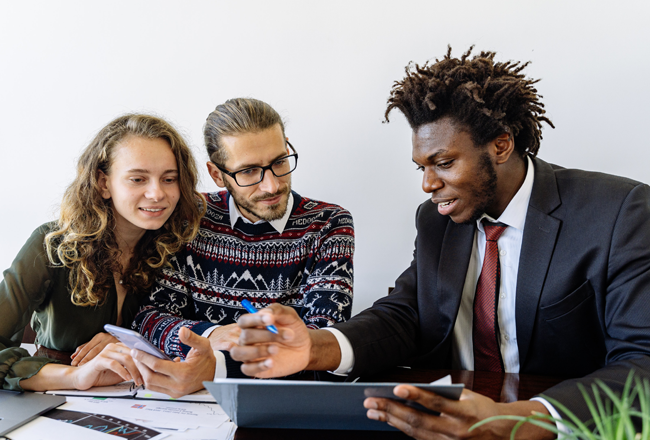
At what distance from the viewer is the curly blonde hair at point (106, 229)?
5.46 feet

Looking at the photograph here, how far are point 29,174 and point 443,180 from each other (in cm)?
193

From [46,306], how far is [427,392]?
4.55 ft

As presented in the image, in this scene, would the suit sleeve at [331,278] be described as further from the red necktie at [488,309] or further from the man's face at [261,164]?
the red necktie at [488,309]

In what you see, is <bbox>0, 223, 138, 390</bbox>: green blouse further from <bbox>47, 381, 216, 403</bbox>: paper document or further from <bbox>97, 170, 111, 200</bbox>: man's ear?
<bbox>47, 381, 216, 403</bbox>: paper document

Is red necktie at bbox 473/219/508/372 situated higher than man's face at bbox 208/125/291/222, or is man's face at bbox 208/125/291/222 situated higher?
man's face at bbox 208/125/291/222

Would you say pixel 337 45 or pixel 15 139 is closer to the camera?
pixel 337 45

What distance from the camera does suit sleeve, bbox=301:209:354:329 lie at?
166cm

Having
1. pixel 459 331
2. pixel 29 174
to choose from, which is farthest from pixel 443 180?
pixel 29 174

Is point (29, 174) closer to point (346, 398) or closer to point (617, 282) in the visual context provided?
point (346, 398)

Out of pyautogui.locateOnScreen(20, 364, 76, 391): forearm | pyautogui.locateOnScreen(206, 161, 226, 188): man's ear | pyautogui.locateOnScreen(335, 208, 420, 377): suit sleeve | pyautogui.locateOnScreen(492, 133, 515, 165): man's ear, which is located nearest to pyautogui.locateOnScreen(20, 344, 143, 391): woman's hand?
pyautogui.locateOnScreen(20, 364, 76, 391): forearm

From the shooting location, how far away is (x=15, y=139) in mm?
2369

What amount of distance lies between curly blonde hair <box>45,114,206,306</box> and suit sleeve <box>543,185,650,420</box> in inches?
51.3

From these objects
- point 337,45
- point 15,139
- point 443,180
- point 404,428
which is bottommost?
point 404,428

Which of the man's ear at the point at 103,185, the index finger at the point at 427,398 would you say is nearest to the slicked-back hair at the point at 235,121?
the man's ear at the point at 103,185
